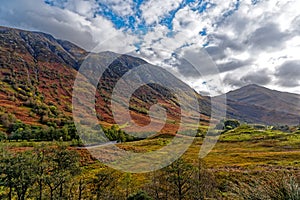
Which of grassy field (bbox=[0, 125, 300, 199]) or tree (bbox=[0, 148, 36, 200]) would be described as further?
grassy field (bbox=[0, 125, 300, 199])

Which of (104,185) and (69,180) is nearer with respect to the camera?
(69,180)

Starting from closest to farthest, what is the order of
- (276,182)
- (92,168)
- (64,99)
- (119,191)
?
(276,182)
(119,191)
(92,168)
(64,99)

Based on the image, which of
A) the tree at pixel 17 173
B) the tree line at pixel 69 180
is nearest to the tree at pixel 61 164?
the tree line at pixel 69 180

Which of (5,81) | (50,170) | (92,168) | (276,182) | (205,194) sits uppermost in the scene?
(5,81)

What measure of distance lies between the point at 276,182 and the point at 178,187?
25.2 metres

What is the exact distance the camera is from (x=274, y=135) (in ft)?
368

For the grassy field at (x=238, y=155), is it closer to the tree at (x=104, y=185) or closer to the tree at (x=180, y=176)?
the tree at (x=180, y=176)

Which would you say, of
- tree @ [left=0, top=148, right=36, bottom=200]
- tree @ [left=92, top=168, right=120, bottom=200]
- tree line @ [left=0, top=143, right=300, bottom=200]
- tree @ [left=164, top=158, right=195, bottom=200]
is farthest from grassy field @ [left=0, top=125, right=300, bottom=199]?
tree @ [left=0, top=148, right=36, bottom=200]

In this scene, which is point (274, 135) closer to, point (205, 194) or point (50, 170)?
point (205, 194)

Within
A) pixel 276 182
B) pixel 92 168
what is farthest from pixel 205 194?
pixel 92 168

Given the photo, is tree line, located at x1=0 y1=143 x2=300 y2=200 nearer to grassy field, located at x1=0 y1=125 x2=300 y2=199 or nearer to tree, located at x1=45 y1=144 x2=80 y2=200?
tree, located at x1=45 y1=144 x2=80 y2=200

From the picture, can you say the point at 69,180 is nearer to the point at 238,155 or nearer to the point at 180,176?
the point at 180,176

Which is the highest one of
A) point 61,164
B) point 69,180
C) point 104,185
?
point 61,164

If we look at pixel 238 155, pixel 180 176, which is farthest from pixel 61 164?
pixel 238 155
